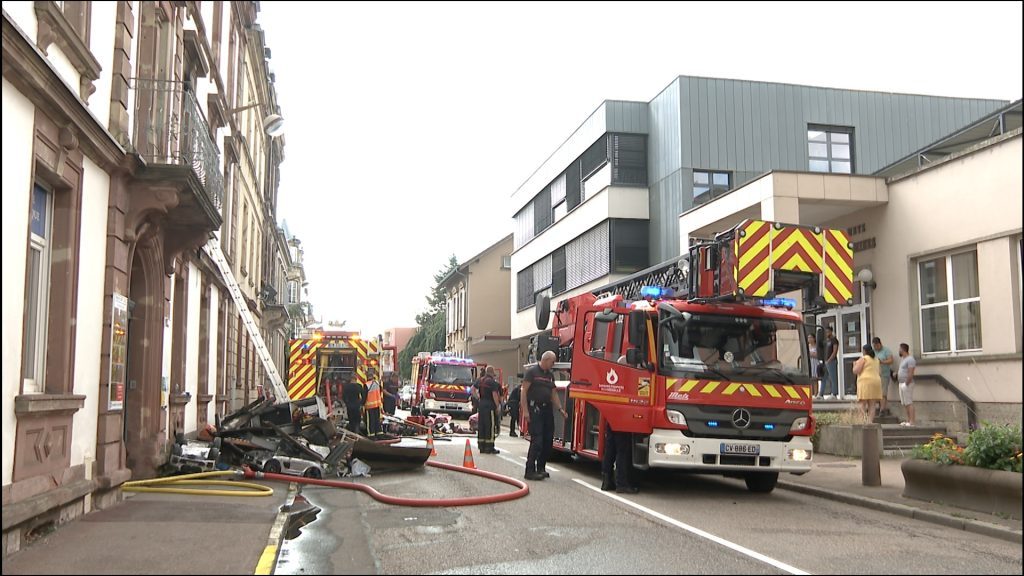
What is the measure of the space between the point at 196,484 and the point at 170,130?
4.61 meters

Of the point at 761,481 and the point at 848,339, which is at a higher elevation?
the point at 848,339

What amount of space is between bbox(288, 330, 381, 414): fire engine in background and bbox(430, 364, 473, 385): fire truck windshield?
23.0 ft

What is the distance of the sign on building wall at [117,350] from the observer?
9828mm

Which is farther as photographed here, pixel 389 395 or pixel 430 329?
pixel 430 329

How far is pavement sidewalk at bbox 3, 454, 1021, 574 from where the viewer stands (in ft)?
20.9

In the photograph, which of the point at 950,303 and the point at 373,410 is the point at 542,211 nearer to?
the point at 373,410

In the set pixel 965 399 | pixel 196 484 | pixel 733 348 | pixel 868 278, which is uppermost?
pixel 868 278

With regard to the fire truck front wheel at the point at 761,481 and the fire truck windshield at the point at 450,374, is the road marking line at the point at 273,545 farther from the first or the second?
the fire truck windshield at the point at 450,374

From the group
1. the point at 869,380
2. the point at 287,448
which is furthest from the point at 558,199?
the point at 287,448

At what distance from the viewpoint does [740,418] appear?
1075cm

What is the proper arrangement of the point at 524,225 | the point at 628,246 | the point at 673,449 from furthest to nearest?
the point at 524,225 → the point at 628,246 → the point at 673,449

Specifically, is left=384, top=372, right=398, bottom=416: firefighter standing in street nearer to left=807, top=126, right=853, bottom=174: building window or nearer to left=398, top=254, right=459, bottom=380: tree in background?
left=807, top=126, right=853, bottom=174: building window

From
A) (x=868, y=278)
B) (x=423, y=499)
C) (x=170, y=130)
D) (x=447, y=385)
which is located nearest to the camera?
(x=423, y=499)

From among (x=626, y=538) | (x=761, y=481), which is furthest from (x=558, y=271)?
(x=626, y=538)
